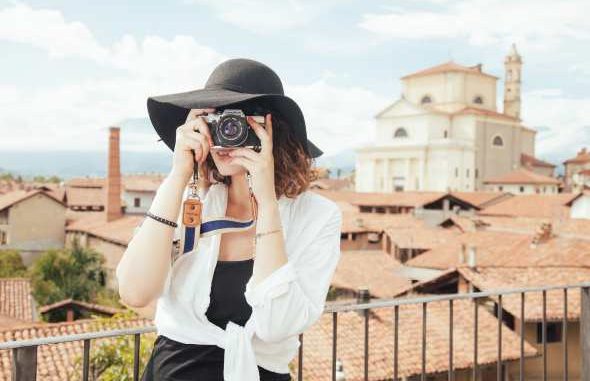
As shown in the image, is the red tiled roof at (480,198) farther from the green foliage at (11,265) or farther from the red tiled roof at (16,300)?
the red tiled roof at (16,300)

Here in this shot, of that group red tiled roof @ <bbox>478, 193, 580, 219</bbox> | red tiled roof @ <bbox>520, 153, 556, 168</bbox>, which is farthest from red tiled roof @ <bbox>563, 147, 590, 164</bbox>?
red tiled roof @ <bbox>478, 193, 580, 219</bbox>

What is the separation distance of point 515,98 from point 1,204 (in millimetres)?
44077

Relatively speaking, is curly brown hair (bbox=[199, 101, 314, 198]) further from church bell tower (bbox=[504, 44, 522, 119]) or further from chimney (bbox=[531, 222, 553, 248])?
church bell tower (bbox=[504, 44, 522, 119])

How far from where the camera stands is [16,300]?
59.0ft

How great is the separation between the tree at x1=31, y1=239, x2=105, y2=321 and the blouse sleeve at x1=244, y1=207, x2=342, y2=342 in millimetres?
26076

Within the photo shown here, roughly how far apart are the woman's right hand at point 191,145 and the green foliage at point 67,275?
25993 mm

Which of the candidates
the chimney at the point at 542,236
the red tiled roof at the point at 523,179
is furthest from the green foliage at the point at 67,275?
the red tiled roof at the point at 523,179

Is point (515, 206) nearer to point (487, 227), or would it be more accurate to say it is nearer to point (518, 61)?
point (487, 227)

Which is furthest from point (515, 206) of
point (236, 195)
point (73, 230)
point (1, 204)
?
point (236, 195)

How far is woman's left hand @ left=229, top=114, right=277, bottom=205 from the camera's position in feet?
4.81

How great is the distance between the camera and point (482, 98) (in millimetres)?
50500

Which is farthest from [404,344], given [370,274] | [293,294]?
[293,294]

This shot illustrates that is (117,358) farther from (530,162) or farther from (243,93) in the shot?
(530,162)

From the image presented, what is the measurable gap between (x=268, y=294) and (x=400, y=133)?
4778 centimetres
